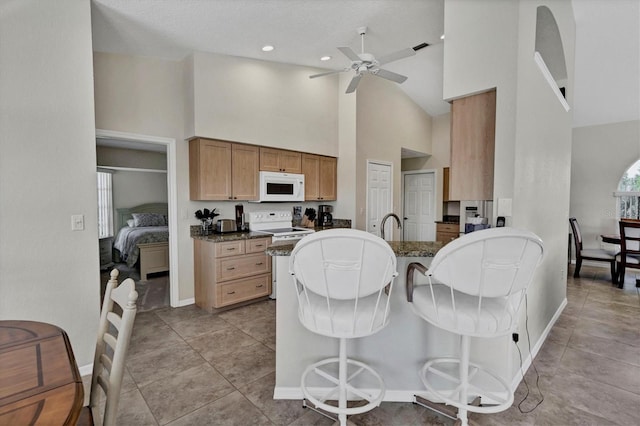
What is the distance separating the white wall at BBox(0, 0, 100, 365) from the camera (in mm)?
2127

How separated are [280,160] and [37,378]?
3.83m

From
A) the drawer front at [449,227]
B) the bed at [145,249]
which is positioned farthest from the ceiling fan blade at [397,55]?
the bed at [145,249]

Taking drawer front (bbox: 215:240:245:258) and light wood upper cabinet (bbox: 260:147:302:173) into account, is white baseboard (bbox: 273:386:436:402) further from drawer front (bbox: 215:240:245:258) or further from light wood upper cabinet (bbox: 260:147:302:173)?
light wood upper cabinet (bbox: 260:147:302:173)

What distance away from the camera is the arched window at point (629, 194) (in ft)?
18.9

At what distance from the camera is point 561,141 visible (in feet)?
10.5

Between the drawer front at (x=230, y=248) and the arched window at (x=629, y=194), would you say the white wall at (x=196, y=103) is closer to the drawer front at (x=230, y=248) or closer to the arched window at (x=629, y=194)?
the drawer front at (x=230, y=248)

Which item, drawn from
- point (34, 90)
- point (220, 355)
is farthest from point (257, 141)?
point (220, 355)

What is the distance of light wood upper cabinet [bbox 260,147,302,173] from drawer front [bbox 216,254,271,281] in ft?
4.11

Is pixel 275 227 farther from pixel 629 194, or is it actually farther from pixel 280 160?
pixel 629 194

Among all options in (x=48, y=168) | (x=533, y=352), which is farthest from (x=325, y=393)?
(x=48, y=168)

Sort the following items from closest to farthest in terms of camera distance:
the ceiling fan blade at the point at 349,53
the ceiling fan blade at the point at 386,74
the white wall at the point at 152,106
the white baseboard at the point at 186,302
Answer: the ceiling fan blade at the point at 349,53
the white wall at the point at 152,106
the ceiling fan blade at the point at 386,74
the white baseboard at the point at 186,302

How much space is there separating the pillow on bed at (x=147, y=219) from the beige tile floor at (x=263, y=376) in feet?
11.2

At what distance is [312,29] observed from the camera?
3.38 m

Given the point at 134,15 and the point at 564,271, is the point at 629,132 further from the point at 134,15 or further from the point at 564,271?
the point at 134,15
